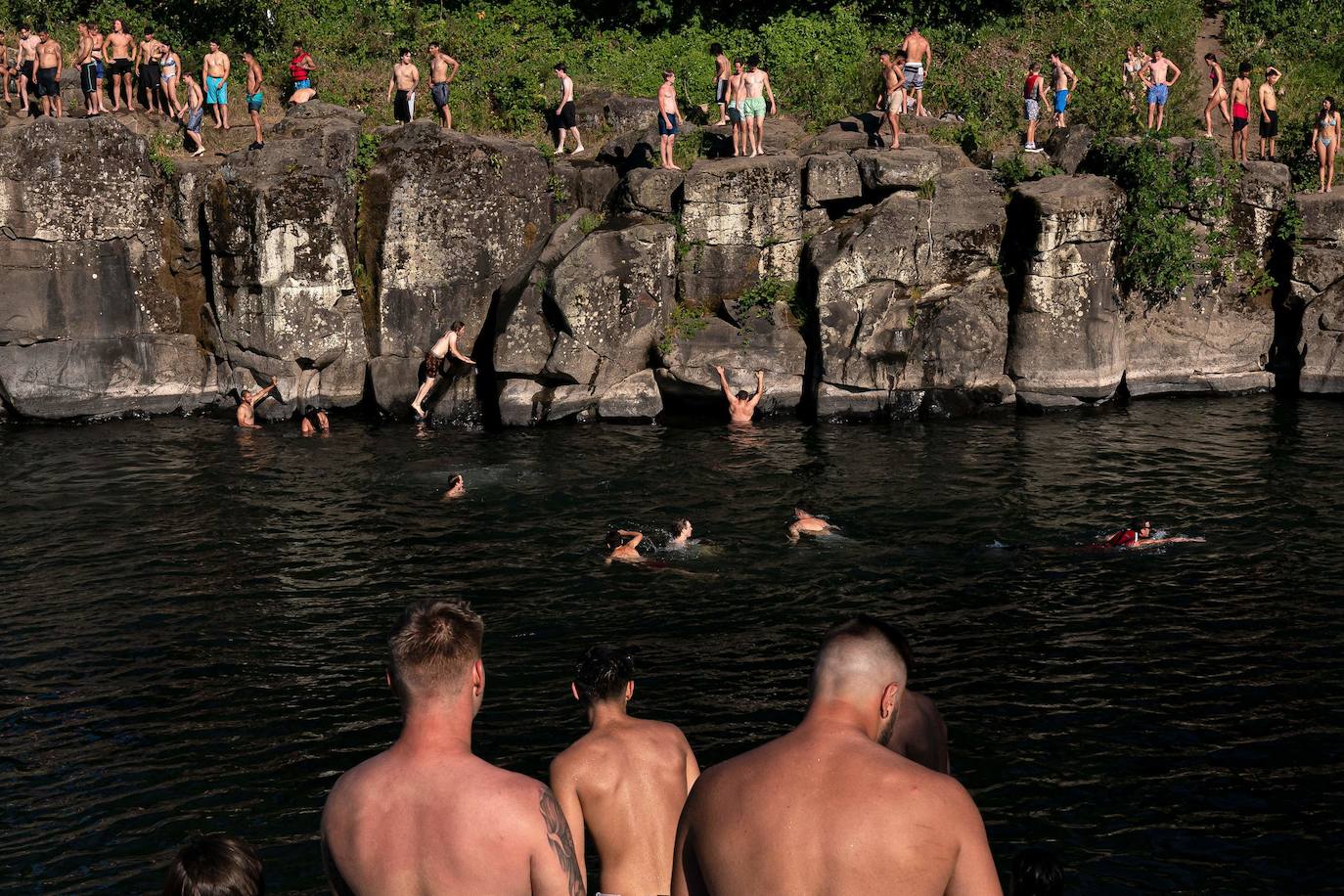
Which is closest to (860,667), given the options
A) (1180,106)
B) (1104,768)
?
(1104,768)

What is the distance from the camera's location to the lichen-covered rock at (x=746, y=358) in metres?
25.5

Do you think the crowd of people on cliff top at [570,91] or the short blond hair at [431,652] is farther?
the crowd of people on cliff top at [570,91]

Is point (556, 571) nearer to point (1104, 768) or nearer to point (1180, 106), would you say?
point (1104, 768)

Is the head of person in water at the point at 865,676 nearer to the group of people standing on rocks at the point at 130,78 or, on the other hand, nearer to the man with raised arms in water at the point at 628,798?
the man with raised arms in water at the point at 628,798

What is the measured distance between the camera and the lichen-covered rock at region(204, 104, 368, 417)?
2594cm

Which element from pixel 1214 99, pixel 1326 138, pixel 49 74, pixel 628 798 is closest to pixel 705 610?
pixel 628 798

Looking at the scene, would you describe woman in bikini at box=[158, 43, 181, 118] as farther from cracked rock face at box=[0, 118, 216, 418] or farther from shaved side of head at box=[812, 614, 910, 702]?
shaved side of head at box=[812, 614, 910, 702]

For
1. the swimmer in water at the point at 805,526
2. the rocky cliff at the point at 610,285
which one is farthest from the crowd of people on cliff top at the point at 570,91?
the swimmer in water at the point at 805,526

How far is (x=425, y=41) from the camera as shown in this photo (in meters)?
32.9

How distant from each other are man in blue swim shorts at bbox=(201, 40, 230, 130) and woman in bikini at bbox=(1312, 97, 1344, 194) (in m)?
23.0

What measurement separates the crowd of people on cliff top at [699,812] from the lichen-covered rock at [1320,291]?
24571 mm

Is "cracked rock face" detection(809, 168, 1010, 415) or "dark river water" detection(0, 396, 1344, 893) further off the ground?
"cracked rock face" detection(809, 168, 1010, 415)

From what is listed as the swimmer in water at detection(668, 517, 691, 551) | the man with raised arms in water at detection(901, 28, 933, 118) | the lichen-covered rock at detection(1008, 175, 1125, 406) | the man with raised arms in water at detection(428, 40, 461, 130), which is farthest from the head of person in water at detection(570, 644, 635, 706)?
the man with raised arms in water at detection(901, 28, 933, 118)

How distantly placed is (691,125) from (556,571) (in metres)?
14.9
